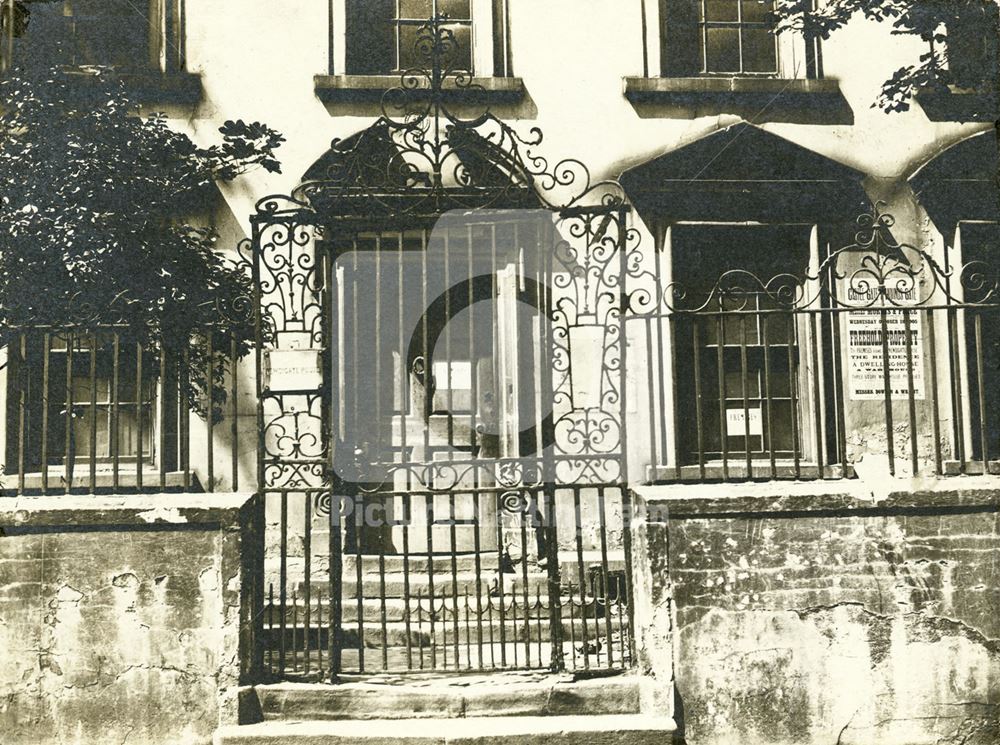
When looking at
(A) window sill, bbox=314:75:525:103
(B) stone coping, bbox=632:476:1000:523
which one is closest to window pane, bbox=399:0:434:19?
(A) window sill, bbox=314:75:525:103

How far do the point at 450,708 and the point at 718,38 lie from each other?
614 cm

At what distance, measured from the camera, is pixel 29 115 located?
6066 mm

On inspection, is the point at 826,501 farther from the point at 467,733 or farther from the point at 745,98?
the point at 745,98

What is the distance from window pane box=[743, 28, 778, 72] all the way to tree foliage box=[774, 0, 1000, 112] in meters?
0.20

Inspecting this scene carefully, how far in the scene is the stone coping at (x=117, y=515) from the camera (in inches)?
202

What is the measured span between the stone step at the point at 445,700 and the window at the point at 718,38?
538 centimetres

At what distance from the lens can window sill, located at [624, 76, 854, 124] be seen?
8.09 meters

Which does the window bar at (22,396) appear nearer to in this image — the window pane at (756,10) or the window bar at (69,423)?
the window bar at (69,423)

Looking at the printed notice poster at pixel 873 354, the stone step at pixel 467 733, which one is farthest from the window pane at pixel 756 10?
the stone step at pixel 467 733

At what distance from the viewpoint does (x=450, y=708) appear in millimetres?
5168

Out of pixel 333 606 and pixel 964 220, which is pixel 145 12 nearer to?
pixel 333 606

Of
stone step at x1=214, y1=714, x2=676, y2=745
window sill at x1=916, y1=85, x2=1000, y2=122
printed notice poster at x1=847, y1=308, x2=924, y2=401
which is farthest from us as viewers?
window sill at x1=916, y1=85, x2=1000, y2=122

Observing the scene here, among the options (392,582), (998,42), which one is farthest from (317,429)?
(998,42)

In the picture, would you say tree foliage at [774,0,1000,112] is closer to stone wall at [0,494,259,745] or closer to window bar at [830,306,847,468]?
window bar at [830,306,847,468]
